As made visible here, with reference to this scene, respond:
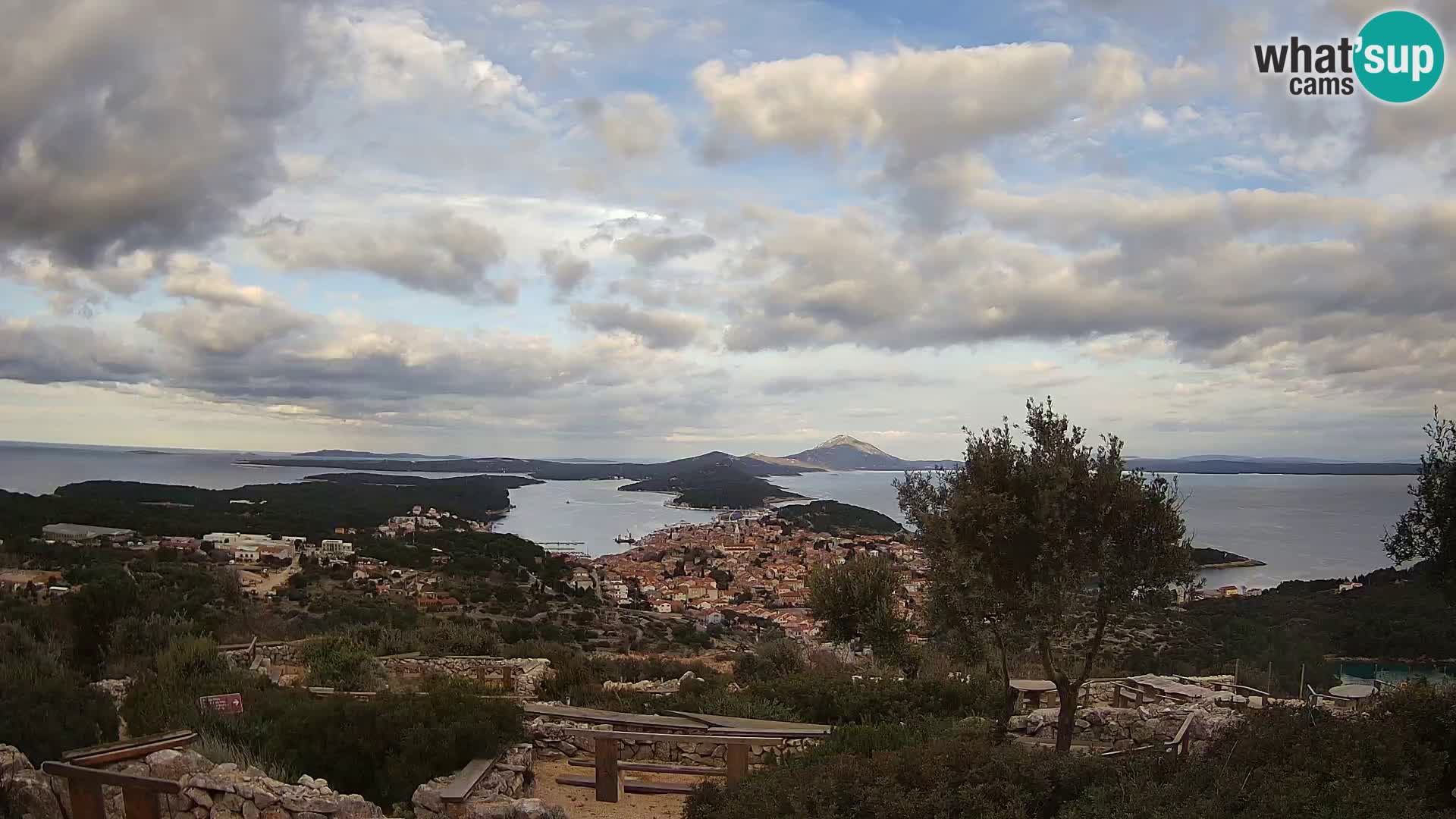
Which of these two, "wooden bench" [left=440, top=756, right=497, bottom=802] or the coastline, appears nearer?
"wooden bench" [left=440, top=756, right=497, bottom=802]

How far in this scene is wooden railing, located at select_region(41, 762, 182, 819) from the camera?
5086 mm

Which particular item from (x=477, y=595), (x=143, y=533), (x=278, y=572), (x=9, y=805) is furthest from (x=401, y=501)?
(x=9, y=805)

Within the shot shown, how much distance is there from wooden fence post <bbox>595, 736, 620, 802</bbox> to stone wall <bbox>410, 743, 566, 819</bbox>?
64 cm

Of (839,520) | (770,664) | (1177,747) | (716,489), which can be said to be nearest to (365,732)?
(1177,747)

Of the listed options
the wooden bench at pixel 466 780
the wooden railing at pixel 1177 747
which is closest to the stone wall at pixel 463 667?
the wooden bench at pixel 466 780

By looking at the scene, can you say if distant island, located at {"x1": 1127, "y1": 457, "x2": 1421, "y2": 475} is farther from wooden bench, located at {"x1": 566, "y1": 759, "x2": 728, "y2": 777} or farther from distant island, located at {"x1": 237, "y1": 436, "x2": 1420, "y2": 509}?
wooden bench, located at {"x1": 566, "y1": 759, "x2": 728, "y2": 777}

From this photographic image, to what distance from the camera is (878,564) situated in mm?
14602

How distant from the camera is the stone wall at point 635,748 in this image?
829 cm

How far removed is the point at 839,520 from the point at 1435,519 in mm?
49271

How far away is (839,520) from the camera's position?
2199 inches

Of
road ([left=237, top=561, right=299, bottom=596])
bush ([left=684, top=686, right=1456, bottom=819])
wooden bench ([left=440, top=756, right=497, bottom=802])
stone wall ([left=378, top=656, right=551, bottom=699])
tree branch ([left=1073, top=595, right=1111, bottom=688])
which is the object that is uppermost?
tree branch ([left=1073, top=595, right=1111, bottom=688])

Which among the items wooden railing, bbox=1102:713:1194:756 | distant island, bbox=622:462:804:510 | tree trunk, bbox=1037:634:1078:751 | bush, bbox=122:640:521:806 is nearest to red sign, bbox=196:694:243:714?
bush, bbox=122:640:521:806

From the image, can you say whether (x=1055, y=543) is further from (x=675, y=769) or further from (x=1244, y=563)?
(x=1244, y=563)

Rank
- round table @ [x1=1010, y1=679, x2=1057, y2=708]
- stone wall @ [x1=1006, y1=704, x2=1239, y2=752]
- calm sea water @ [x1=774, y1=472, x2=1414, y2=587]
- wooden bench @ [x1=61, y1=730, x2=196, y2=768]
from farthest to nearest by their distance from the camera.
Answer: calm sea water @ [x1=774, y1=472, x2=1414, y2=587] → round table @ [x1=1010, y1=679, x2=1057, y2=708] → stone wall @ [x1=1006, y1=704, x2=1239, y2=752] → wooden bench @ [x1=61, y1=730, x2=196, y2=768]
